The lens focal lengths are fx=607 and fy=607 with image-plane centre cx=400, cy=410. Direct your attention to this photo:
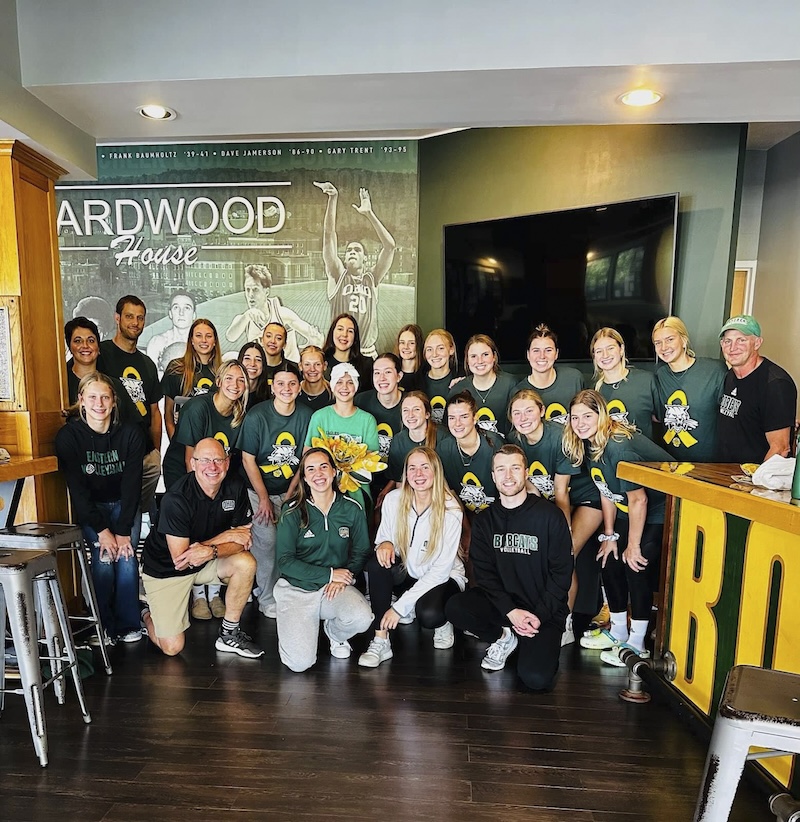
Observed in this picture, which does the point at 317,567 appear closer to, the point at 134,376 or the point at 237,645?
the point at 237,645

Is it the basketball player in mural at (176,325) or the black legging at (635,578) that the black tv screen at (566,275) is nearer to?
the black legging at (635,578)

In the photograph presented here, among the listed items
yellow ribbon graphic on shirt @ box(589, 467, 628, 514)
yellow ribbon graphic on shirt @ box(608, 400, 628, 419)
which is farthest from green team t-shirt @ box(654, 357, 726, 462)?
yellow ribbon graphic on shirt @ box(589, 467, 628, 514)

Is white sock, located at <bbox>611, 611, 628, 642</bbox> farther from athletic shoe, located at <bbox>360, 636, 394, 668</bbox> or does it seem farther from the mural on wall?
the mural on wall

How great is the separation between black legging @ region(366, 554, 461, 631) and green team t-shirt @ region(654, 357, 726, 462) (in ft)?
4.77

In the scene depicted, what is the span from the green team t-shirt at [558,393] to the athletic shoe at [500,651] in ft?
3.94

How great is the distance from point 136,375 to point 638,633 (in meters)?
3.30

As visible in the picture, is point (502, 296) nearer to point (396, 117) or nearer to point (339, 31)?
point (396, 117)

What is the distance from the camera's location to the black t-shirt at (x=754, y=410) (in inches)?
116

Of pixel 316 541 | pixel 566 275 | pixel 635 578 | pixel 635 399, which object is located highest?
pixel 566 275

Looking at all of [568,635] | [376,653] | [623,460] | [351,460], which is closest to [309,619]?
[376,653]

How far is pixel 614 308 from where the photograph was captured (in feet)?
14.0

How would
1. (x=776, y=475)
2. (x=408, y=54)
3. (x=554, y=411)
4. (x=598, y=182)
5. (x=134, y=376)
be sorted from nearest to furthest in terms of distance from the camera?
(x=776, y=475) → (x=408, y=54) → (x=554, y=411) → (x=134, y=376) → (x=598, y=182)

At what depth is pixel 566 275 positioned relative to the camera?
4.47 metres

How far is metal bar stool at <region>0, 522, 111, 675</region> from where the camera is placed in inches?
99.6
